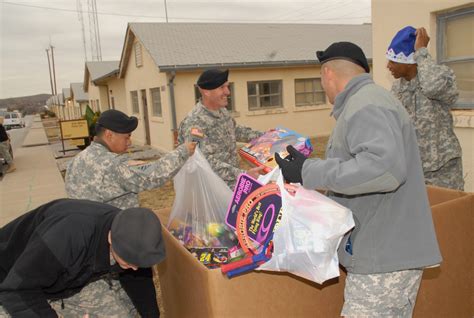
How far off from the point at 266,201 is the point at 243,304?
46 cm

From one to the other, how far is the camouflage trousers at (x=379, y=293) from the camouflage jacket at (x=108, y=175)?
56.0 inches

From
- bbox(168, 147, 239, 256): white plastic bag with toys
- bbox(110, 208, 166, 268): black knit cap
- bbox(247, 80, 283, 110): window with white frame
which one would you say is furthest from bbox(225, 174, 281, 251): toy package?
bbox(247, 80, 283, 110): window with white frame

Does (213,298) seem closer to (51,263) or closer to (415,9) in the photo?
(51,263)

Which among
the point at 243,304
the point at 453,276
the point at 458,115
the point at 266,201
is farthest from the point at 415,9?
the point at 243,304

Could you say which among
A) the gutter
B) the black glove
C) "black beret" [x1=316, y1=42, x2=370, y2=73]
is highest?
the gutter

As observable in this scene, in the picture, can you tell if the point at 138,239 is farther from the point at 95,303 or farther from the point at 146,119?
the point at 146,119

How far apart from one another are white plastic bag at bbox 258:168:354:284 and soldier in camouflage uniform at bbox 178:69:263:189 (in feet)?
5.43

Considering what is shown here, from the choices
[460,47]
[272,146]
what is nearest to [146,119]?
[460,47]

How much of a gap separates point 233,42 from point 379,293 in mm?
15110

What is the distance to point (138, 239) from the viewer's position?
1.70 meters

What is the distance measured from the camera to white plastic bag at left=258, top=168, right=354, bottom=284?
1.58 meters

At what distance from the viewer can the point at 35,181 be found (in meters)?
11.3

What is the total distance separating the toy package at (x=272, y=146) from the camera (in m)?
2.80

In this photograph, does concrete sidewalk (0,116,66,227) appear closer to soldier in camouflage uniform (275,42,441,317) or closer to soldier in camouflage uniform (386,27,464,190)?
soldier in camouflage uniform (386,27,464,190)
